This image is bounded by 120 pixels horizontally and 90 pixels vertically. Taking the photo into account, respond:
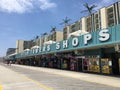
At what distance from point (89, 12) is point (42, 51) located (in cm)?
5442

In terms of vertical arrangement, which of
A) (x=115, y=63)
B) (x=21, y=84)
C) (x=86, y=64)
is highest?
(x=115, y=63)

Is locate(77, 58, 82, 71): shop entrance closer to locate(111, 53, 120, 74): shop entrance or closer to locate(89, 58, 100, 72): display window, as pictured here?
locate(89, 58, 100, 72): display window

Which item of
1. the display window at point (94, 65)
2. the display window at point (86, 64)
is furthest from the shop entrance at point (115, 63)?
the display window at point (86, 64)

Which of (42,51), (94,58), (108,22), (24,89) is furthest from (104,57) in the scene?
(108,22)

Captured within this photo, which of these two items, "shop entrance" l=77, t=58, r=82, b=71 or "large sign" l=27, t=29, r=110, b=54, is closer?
"large sign" l=27, t=29, r=110, b=54

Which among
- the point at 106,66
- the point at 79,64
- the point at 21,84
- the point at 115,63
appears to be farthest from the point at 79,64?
the point at 21,84

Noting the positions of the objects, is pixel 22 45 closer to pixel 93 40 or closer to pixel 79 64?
pixel 79 64

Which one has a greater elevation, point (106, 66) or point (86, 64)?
point (86, 64)

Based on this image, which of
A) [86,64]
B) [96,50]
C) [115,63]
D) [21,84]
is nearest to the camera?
[21,84]

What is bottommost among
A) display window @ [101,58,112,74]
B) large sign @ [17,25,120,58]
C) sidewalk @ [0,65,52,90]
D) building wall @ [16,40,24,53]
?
sidewalk @ [0,65,52,90]

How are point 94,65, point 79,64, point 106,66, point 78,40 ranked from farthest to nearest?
point 79,64 < point 94,65 < point 78,40 < point 106,66

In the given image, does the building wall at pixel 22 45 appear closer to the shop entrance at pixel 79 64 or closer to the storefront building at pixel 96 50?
the storefront building at pixel 96 50

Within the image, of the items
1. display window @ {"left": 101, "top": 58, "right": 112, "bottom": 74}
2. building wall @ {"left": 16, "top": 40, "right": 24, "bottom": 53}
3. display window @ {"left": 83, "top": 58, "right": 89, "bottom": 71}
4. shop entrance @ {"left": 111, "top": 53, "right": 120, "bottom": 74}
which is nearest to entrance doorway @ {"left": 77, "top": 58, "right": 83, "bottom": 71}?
display window @ {"left": 83, "top": 58, "right": 89, "bottom": 71}

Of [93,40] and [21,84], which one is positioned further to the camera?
[93,40]
